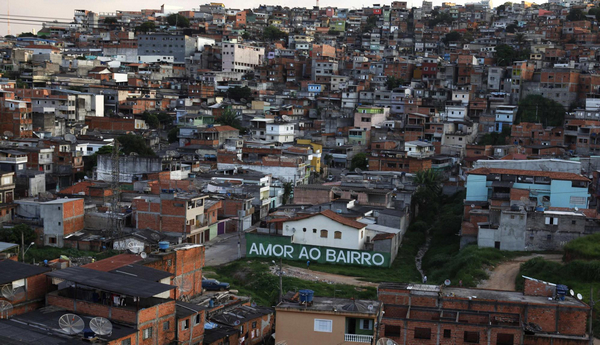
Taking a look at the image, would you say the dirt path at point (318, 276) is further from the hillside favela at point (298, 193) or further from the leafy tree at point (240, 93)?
the leafy tree at point (240, 93)

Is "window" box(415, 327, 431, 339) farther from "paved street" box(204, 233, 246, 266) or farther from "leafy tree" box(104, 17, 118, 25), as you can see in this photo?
"leafy tree" box(104, 17, 118, 25)

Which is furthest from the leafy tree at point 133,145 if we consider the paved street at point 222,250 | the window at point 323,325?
the window at point 323,325

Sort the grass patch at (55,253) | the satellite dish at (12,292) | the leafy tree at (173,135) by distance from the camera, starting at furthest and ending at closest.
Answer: the leafy tree at (173,135)
the grass patch at (55,253)
the satellite dish at (12,292)

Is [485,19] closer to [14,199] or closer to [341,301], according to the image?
[14,199]

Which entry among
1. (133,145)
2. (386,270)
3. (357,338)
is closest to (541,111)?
(133,145)

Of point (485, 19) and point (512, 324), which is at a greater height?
point (485, 19)

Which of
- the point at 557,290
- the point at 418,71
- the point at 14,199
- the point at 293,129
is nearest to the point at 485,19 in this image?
the point at 418,71

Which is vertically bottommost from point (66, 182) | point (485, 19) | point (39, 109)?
point (66, 182)
